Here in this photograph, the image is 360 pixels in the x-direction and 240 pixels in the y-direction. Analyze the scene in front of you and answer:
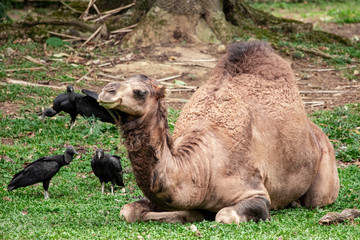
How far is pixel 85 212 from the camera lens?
604 centimetres

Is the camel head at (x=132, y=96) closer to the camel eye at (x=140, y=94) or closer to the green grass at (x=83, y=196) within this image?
the camel eye at (x=140, y=94)

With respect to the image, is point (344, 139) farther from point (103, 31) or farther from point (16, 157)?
point (103, 31)

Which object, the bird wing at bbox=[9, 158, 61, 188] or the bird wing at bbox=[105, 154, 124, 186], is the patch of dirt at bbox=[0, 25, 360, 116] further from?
the bird wing at bbox=[9, 158, 61, 188]

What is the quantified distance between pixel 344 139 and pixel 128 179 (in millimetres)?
3724

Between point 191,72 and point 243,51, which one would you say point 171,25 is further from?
point 243,51

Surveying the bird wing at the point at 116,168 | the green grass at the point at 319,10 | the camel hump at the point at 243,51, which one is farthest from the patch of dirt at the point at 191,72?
the green grass at the point at 319,10

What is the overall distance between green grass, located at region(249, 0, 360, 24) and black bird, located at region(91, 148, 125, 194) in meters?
15.2

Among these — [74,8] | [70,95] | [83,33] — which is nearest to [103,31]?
[83,33]

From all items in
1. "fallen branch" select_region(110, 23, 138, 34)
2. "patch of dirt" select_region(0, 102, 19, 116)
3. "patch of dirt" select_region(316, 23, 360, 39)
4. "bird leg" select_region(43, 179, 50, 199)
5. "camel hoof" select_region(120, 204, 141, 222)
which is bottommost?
"patch of dirt" select_region(0, 102, 19, 116)

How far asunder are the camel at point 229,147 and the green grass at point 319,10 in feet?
49.3

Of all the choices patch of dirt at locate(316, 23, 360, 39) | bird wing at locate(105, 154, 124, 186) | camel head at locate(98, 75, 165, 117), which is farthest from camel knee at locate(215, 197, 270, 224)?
patch of dirt at locate(316, 23, 360, 39)

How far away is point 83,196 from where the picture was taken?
7.12 m

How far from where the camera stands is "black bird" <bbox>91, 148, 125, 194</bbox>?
736 centimetres

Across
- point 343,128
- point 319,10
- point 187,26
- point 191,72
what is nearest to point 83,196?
point 343,128
